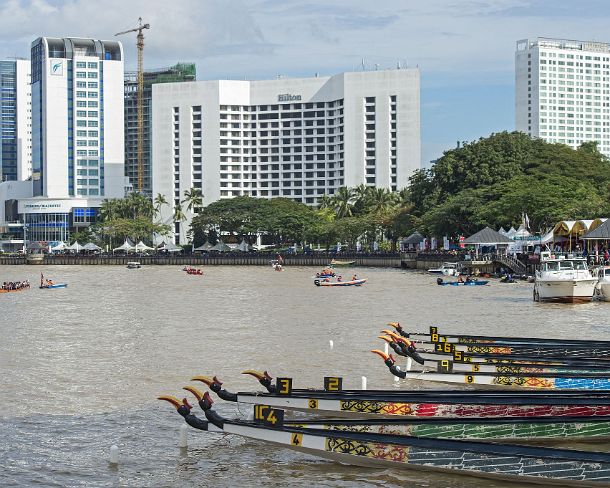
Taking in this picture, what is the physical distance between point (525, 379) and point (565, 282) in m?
32.7

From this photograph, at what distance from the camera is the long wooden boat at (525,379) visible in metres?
24.8

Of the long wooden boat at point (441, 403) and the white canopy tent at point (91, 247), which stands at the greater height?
the white canopy tent at point (91, 247)

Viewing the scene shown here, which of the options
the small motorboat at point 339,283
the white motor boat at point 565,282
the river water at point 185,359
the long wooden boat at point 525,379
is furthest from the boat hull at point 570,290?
the long wooden boat at point 525,379

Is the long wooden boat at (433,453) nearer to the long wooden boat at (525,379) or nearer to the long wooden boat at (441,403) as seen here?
the long wooden boat at (441,403)

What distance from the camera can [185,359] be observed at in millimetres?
36469

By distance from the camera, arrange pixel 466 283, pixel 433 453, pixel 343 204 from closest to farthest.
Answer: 1. pixel 433 453
2. pixel 466 283
3. pixel 343 204

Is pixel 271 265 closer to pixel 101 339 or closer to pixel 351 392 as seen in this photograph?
pixel 101 339

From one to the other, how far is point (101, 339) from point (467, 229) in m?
83.2

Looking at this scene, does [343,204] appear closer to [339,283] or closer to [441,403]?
[339,283]

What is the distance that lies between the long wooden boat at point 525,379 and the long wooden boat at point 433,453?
6833 millimetres

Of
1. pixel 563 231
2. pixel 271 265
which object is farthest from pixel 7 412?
pixel 271 265

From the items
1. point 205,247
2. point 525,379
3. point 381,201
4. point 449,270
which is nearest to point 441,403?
point 525,379

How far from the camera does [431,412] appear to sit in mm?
21828

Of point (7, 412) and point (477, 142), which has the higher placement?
point (477, 142)
